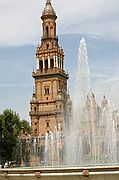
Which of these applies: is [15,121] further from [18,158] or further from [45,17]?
[45,17]

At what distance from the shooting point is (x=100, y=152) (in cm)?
3984

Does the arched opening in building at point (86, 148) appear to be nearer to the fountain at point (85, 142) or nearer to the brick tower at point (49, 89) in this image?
the fountain at point (85, 142)

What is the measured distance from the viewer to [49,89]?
78500 mm

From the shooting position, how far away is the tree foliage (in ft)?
192

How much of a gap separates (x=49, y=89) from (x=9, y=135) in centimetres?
2076

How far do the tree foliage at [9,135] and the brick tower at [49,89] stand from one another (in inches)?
455

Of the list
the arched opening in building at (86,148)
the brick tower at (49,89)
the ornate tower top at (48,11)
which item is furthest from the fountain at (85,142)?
the ornate tower top at (48,11)

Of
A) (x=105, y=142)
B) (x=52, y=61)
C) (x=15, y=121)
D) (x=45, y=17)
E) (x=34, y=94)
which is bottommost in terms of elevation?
(x=105, y=142)

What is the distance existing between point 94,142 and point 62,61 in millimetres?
43528

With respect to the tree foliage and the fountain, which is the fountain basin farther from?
the tree foliage

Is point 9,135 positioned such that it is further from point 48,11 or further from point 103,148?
point 48,11

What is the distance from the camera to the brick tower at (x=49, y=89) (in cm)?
7731

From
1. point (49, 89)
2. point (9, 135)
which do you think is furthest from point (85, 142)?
point (49, 89)

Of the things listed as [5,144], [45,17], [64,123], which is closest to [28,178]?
[5,144]
